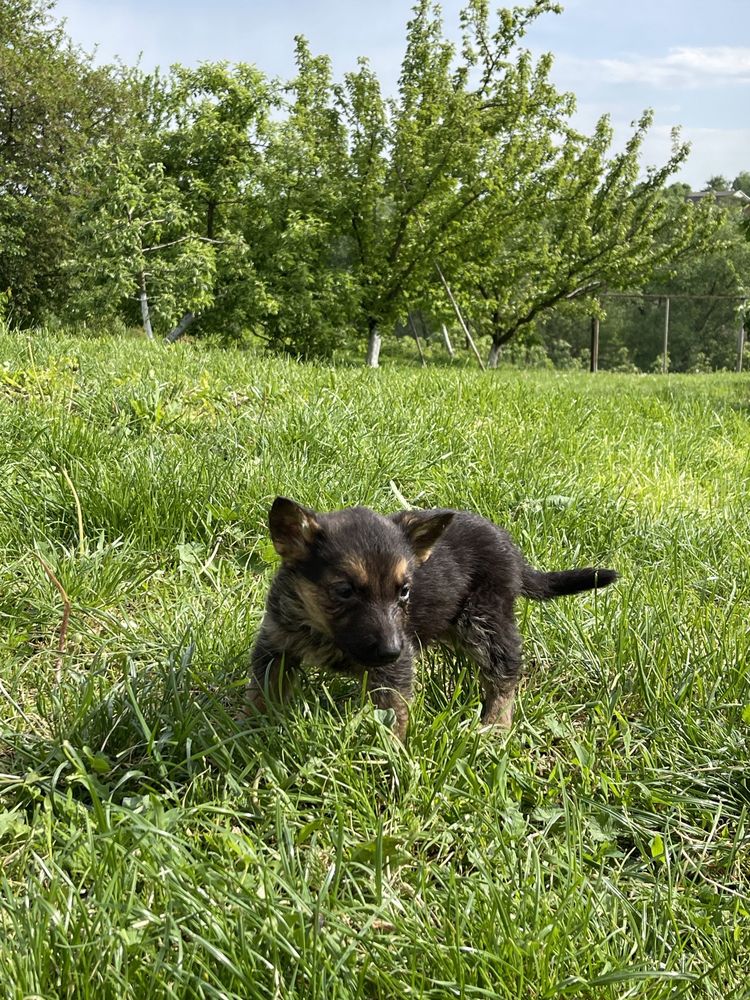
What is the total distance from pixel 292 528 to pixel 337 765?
0.88m

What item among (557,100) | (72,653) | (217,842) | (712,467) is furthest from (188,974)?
(557,100)

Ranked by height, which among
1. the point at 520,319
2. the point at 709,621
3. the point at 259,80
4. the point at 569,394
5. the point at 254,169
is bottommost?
the point at 709,621

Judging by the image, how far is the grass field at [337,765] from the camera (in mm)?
1757

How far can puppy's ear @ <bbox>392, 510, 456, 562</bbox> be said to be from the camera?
295 centimetres

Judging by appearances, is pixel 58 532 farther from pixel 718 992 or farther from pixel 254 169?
pixel 254 169

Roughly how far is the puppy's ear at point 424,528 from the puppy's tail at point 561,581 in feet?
2.03

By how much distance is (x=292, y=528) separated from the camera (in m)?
2.88

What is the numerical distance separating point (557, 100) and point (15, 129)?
825 inches

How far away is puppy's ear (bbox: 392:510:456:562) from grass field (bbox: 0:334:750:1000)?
552 millimetres

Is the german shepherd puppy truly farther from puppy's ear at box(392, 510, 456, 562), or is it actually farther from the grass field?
the grass field

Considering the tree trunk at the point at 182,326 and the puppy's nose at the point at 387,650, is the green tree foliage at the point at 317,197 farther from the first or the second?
the puppy's nose at the point at 387,650

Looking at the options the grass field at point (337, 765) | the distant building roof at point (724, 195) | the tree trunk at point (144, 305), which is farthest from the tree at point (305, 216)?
the grass field at point (337, 765)

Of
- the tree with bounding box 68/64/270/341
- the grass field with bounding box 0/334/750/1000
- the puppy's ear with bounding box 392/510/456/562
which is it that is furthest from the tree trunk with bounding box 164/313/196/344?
the puppy's ear with bounding box 392/510/456/562

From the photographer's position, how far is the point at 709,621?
330cm
